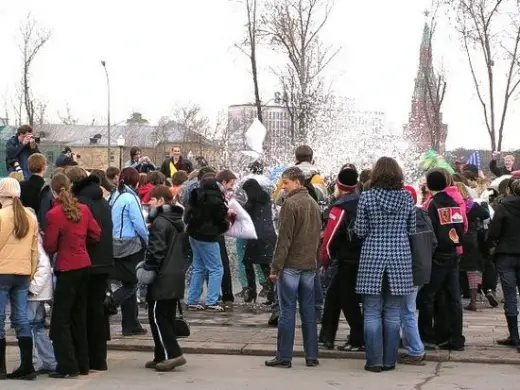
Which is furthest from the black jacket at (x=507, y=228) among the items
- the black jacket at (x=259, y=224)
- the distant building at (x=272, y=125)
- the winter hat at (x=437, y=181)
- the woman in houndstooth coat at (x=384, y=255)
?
the distant building at (x=272, y=125)

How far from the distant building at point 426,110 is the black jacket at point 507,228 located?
25040mm

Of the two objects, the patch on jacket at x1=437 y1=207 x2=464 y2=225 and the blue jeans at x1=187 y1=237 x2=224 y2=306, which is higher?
the patch on jacket at x1=437 y1=207 x2=464 y2=225

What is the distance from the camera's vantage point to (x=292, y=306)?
8328 mm

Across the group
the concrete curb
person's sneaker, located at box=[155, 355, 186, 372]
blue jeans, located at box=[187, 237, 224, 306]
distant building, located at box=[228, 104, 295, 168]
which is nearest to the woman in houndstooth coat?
the concrete curb

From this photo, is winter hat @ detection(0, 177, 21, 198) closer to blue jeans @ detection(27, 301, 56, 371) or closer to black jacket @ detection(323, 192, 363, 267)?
blue jeans @ detection(27, 301, 56, 371)

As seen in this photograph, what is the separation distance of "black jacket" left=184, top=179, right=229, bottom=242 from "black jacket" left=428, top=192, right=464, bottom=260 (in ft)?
9.66

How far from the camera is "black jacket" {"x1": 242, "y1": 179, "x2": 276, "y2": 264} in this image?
38.2 feet

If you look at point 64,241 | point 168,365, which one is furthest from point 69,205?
point 168,365

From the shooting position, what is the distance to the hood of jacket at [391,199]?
26.6 feet

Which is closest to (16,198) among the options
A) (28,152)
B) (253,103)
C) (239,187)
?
(239,187)

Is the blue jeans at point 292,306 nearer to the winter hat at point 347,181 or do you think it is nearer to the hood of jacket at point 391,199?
the hood of jacket at point 391,199

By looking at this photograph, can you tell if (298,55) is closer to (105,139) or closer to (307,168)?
(307,168)

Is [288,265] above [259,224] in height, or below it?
below

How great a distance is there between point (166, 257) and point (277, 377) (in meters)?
1.49
